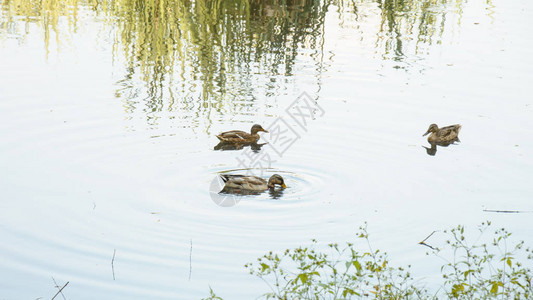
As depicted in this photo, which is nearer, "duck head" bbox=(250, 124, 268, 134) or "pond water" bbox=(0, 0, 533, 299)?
"pond water" bbox=(0, 0, 533, 299)

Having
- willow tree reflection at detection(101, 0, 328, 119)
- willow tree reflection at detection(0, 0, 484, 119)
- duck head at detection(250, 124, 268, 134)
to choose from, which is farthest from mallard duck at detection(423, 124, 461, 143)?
willow tree reflection at detection(101, 0, 328, 119)

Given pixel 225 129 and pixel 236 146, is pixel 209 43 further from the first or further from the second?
pixel 236 146

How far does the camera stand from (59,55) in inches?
555

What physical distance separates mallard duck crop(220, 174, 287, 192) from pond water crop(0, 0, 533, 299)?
0.55 ft

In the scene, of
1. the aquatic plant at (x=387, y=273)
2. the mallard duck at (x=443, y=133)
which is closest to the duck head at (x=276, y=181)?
the aquatic plant at (x=387, y=273)

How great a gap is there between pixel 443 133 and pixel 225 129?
3309 mm

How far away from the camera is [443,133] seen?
1080 cm

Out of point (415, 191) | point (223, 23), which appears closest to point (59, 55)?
point (223, 23)

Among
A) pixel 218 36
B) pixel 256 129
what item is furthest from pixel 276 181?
pixel 218 36

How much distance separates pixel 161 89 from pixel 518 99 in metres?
6.26

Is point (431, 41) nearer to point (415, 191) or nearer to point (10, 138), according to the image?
point (415, 191)

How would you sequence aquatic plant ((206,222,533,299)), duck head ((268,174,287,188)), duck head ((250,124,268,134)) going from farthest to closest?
1. duck head ((250,124,268,134))
2. duck head ((268,174,287,188))
3. aquatic plant ((206,222,533,299))

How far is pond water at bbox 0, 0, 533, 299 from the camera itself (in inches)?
275

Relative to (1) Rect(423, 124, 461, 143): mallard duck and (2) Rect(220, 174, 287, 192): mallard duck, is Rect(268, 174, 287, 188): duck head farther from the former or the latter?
(1) Rect(423, 124, 461, 143): mallard duck
